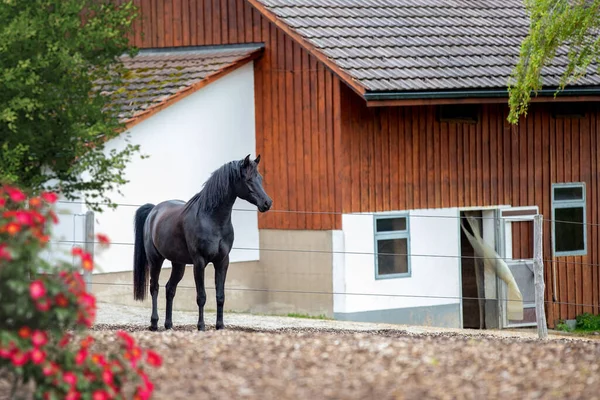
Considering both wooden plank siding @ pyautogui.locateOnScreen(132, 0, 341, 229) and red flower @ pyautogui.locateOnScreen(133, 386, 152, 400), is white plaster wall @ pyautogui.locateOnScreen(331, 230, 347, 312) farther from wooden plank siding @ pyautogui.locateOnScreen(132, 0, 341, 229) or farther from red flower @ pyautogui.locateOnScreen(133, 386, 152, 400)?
red flower @ pyautogui.locateOnScreen(133, 386, 152, 400)

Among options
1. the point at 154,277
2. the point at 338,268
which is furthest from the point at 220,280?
the point at 338,268

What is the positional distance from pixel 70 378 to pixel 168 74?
12795mm

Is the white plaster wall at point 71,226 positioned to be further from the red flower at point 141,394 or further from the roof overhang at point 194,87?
the red flower at point 141,394

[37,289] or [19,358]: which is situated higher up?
[37,289]

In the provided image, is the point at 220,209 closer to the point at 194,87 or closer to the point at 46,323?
A: the point at 194,87

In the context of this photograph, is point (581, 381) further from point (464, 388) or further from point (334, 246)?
point (334, 246)

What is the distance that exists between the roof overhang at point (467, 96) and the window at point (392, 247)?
1.92m

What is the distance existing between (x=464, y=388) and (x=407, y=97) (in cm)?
1043

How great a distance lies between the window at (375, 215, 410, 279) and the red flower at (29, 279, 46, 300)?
11945 mm

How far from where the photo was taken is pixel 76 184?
17469 millimetres

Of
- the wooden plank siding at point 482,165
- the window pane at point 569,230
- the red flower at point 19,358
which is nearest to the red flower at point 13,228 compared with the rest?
the red flower at point 19,358

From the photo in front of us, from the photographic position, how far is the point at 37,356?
7965 mm

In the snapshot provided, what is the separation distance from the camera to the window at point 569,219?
21891mm

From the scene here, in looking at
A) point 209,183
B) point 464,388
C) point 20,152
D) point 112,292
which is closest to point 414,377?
point 464,388
